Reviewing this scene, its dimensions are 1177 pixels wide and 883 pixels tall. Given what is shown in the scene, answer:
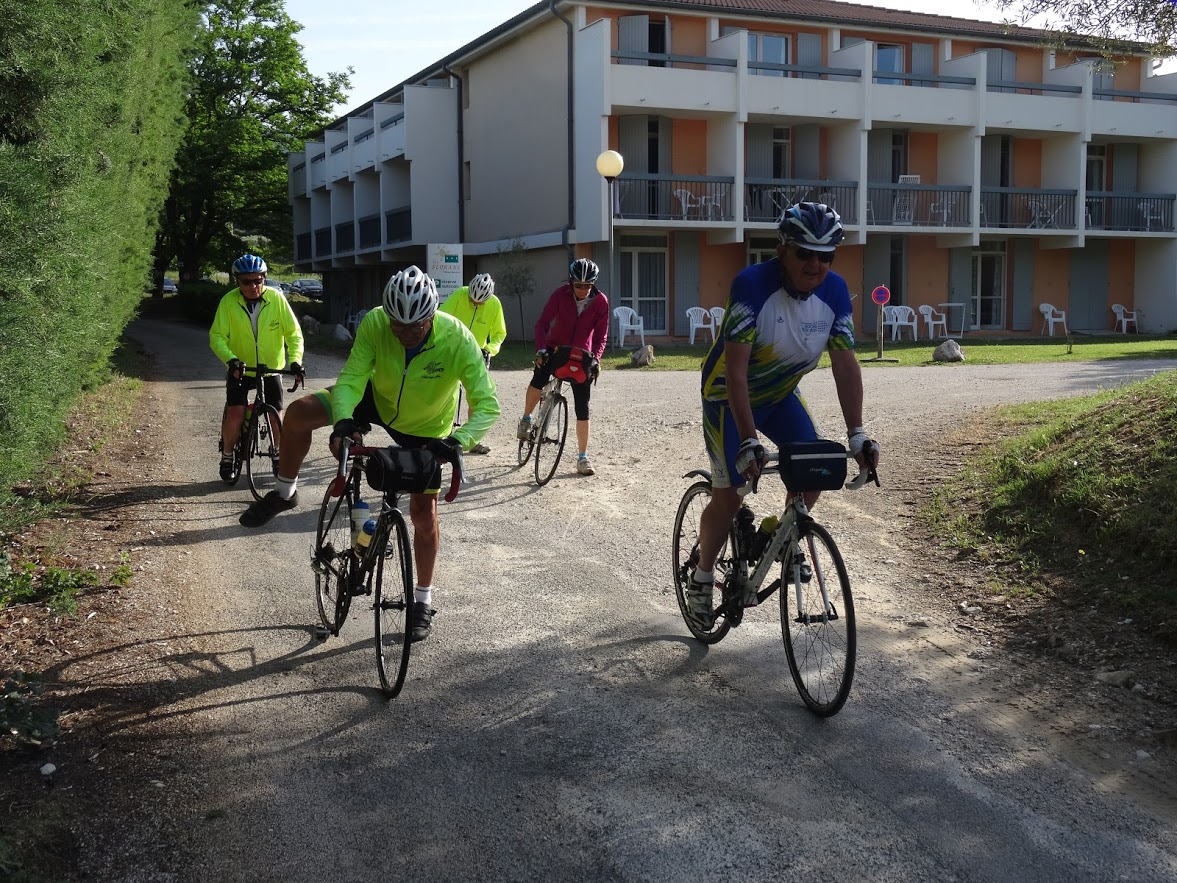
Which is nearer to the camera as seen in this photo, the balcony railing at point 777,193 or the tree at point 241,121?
the balcony railing at point 777,193

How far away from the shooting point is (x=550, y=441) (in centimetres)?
1061

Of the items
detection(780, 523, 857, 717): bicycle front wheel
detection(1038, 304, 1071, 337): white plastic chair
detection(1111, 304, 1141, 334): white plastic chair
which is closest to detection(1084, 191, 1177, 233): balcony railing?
detection(1111, 304, 1141, 334): white plastic chair

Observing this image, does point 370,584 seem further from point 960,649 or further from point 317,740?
point 960,649

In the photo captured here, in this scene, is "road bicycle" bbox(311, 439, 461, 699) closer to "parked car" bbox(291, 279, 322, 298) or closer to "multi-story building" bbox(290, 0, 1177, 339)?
"multi-story building" bbox(290, 0, 1177, 339)

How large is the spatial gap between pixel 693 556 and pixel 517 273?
82.6 ft

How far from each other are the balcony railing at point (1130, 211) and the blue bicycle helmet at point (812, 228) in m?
33.6

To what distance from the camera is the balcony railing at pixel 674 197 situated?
30.0 m

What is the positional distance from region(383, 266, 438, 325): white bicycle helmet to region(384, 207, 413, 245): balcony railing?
33.1 metres

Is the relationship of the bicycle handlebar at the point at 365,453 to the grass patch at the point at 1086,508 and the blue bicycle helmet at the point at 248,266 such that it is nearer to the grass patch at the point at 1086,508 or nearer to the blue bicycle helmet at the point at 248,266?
the grass patch at the point at 1086,508

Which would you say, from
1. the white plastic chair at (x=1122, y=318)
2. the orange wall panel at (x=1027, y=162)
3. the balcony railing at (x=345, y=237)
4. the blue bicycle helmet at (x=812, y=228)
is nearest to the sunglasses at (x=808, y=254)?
the blue bicycle helmet at (x=812, y=228)

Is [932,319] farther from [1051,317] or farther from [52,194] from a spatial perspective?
[52,194]

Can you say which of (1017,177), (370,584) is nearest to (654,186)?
(1017,177)

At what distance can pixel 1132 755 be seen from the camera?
4.59 m

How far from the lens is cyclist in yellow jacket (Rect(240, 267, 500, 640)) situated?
213 inches
